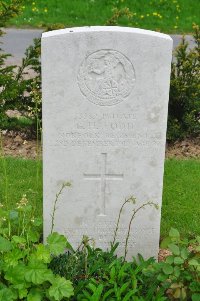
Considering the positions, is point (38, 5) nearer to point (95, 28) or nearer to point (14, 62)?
point (14, 62)

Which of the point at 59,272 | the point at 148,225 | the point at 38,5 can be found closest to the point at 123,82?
the point at 148,225

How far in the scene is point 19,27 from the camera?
1259cm

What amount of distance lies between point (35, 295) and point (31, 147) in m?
3.10

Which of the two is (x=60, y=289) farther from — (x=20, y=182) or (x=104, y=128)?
(x=20, y=182)

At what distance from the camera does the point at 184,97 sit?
6285 mm

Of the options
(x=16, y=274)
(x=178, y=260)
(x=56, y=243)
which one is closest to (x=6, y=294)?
(x=16, y=274)

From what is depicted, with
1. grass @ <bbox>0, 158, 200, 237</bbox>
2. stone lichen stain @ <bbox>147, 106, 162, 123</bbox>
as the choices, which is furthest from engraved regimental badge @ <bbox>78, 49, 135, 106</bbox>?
grass @ <bbox>0, 158, 200, 237</bbox>

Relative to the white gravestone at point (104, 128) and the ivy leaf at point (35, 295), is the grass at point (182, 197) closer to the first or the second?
the white gravestone at point (104, 128)

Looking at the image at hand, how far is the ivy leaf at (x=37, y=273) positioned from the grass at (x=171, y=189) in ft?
3.81

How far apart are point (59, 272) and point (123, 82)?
130 centimetres

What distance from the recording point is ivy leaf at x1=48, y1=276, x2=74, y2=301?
331 cm

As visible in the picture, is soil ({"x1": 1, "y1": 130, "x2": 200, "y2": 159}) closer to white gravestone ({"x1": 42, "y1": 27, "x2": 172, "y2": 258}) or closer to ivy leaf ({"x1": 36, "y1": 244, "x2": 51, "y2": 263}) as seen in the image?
white gravestone ({"x1": 42, "y1": 27, "x2": 172, "y2": 258})

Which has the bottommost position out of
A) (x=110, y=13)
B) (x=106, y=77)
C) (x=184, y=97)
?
(x=184, y=97)

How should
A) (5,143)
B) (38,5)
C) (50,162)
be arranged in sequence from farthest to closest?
(38,5) < (5,143) < (50,162)
